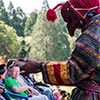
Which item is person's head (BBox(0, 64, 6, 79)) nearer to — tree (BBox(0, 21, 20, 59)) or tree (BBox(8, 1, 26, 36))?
tree (BBox(0, 21, 20, 59))

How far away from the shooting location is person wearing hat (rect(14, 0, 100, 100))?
3.08 metres

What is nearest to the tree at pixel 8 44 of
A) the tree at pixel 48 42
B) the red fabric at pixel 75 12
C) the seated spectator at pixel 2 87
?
the tree at pixel 48 42

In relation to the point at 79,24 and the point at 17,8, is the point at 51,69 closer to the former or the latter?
the point at 79,24

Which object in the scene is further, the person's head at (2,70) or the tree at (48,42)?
the tree at (48,42)

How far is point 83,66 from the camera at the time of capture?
121 inches

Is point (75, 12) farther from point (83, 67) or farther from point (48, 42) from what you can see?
point (48, 42)

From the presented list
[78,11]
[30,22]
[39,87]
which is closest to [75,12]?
[78,11]

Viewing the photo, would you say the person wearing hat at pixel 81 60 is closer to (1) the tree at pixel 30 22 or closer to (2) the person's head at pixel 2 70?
(2) the person's head at pixel 2 70

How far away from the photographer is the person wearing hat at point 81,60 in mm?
3078

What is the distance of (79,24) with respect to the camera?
325cm

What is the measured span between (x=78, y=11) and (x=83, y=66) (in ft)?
1.30

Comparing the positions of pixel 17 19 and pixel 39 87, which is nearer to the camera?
pixel 39 87

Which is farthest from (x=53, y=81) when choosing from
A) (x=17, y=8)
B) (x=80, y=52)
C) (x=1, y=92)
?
(x=17, y=8)

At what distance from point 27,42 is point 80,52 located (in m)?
42.6
